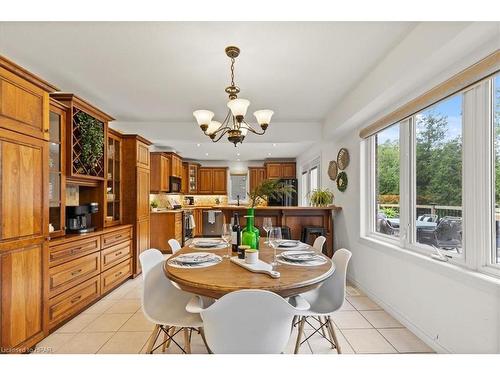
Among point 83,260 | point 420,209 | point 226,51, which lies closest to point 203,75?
point 226,51

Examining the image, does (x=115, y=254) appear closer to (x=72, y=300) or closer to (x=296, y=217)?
(x=72, y=300)

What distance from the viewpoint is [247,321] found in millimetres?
1235

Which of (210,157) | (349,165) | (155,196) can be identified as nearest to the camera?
(349,165)

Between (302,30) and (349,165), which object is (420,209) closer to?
(349,165)

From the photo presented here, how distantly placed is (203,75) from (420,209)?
2.54 meters

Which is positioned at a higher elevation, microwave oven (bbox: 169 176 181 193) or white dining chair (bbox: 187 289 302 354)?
microwave oven (bbox: 169 176 181 193)

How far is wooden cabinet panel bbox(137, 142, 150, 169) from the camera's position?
Answer: 413cm

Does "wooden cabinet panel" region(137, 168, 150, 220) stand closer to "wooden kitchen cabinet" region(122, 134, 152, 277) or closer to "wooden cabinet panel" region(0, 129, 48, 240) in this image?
"wooden kitchen cabinet" region(122, 134, 152, 277)

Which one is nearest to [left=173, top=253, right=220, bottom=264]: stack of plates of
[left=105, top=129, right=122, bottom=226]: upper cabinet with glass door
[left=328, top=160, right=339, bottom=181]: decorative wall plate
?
[left=105, top=129, right=122, bottom=226]: upper cabinet with glass door

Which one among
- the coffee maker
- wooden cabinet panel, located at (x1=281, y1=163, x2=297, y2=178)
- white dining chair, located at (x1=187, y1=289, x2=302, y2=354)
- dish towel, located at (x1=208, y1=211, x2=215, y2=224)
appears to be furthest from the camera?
wooden cabinet panel, located at (x1=281, y1=163, x2=297, y2=178)

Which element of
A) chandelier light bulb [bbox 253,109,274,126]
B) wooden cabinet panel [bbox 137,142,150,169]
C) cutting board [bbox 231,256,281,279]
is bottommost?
cutting board [bbox 231,256,281,279]

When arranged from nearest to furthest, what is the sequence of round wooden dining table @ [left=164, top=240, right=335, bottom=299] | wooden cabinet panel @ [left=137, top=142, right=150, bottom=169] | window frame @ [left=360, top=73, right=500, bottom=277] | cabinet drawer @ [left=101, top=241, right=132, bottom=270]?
1. round wooden dining table @ [left=164, top=240, right=335, bottom=299]
2. window frame @ [left=360, top=73, right=500, bottom=277]
3. cabinet drawer @ [left=101, top=241, right=132, bottom=270]
4. wooden cabinet panel @ [left=137, top=142, right=150, bottom=169]

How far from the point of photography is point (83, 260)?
9.26 feet

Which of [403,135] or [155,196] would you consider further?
[155,196]
